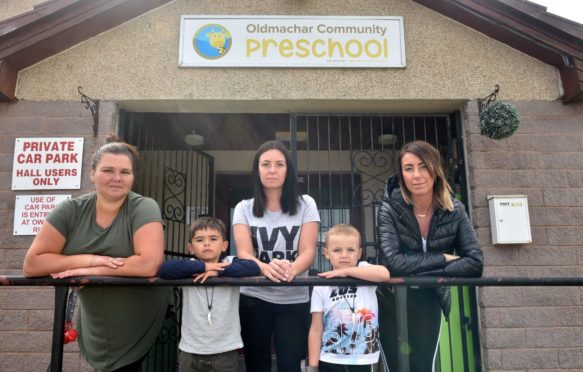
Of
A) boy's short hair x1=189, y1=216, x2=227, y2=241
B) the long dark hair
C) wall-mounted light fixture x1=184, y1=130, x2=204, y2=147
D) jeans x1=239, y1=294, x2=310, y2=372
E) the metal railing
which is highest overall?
wall-mounted light fixture x1=184, y1=130, x2=204, y2=147

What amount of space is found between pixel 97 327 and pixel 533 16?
3978 mm

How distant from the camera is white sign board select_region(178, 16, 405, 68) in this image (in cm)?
372

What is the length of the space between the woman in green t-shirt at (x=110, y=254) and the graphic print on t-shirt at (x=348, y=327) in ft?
2.68

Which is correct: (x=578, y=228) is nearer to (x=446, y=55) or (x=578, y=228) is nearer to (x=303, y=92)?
(x=446, y=55)

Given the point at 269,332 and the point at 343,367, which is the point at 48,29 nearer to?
the point at 269,332

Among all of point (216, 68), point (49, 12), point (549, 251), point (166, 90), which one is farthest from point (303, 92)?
point (549, 251)

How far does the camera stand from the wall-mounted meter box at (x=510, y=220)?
3428 millimetres

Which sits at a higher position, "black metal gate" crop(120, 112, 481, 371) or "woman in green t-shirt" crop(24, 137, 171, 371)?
"black metal gate" crop(120, 112, 481, 371)

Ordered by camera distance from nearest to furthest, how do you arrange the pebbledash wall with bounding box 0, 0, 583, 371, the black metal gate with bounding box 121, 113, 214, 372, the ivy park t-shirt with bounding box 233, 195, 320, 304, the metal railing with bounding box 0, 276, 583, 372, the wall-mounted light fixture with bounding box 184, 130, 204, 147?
the metal railing with bounding box 0, 276, 583, 372
the ivy park t-shirt with bounding box 233, 195, 320, 304
the pebbledash wall with bounding box 0, 0, 583, 371
the black metal gate with bounding box 121, 113, 214, 372
the wall-mounted light fixture with bounding box 184, 130, 204, 147

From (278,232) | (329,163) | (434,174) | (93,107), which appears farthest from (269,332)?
(93,107)

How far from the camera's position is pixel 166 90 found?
12.1ft

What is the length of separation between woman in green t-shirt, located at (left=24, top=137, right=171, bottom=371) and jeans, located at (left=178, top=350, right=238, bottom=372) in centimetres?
25

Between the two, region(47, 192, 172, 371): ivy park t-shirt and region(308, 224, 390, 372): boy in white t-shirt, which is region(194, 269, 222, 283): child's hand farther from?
region(308, 224, 390, 372): boy in white t-shirt

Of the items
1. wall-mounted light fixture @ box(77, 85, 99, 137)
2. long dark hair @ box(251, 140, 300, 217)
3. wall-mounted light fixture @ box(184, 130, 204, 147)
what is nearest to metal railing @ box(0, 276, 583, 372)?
long dark hair @ box(251, 140, 300, 217)
